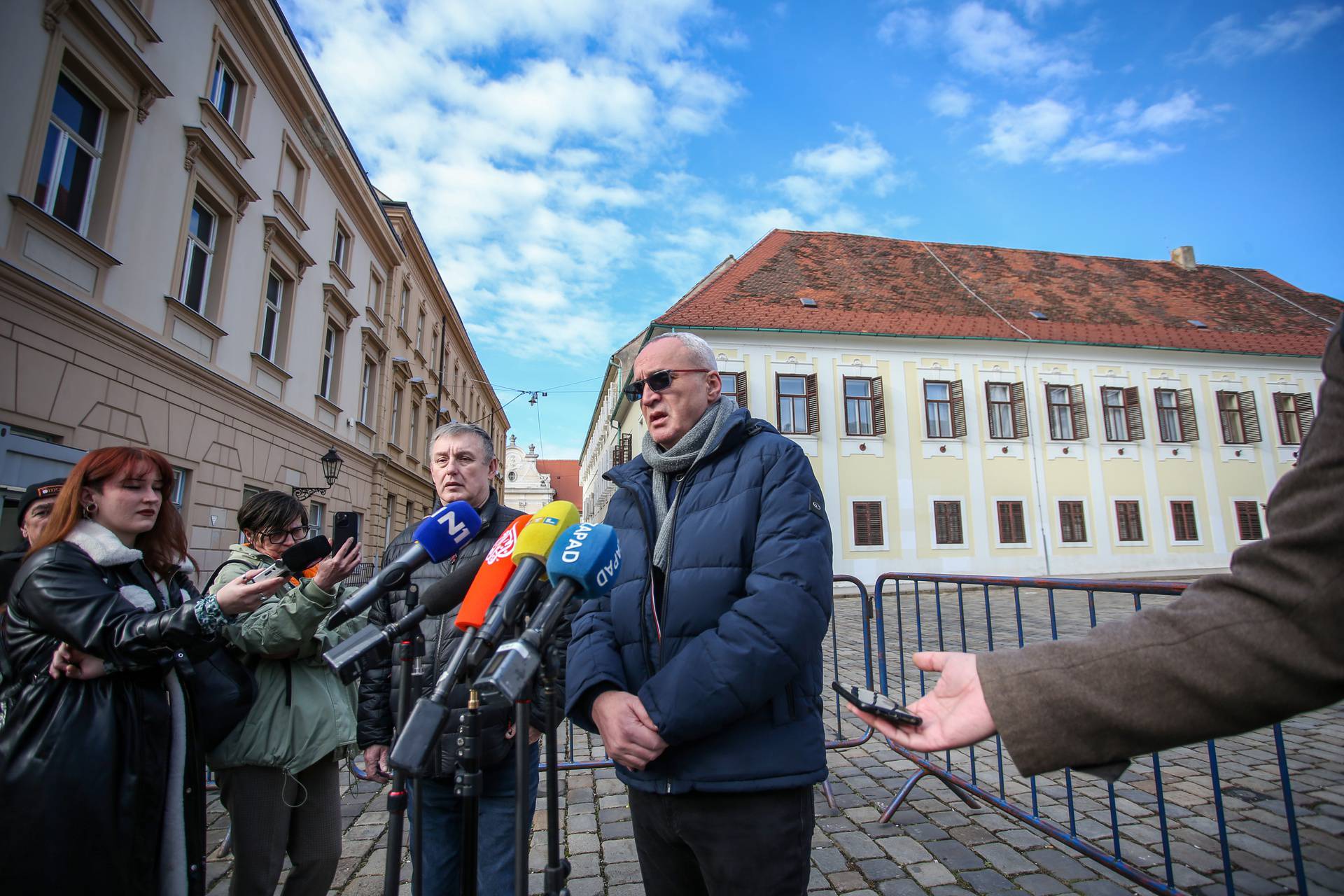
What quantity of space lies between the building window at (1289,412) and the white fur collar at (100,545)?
1256 inches

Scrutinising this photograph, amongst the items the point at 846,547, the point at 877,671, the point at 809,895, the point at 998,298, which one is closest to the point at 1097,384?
the point at 998,298

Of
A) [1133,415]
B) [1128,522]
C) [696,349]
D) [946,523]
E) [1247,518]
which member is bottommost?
[696,349]

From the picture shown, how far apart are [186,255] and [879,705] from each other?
12.6 meters

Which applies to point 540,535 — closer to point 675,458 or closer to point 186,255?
point 675,458

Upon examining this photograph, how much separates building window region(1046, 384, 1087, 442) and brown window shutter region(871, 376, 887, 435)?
20.1ft

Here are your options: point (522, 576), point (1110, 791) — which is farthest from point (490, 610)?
point (1110, 791)

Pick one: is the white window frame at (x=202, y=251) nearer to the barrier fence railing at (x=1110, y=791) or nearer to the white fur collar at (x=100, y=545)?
the white fur collar at (x=100, y=545)

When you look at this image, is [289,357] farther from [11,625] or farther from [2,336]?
[11,625]

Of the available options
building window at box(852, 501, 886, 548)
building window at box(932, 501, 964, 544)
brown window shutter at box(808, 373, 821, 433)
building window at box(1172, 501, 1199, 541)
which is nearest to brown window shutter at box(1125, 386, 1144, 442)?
building window at box(1172, 501, 1199, 541)

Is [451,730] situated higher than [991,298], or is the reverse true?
[991,298]

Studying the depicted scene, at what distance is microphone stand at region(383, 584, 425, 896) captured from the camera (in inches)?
47.9

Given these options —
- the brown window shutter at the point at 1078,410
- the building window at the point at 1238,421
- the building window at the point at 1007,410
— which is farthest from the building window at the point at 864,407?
the building window at the point at 1238,421

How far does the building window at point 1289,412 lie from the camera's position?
A: 75.0 ft

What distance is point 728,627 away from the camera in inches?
64.3
